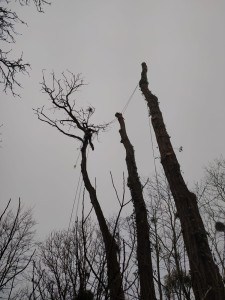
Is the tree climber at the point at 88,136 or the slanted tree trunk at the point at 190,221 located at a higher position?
the tree climber at the point at 88,136

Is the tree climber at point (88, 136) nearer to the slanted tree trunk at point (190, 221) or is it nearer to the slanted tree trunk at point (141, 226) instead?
the slanted tree trunk at point (141, 226)

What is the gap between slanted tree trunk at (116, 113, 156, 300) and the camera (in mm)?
4562

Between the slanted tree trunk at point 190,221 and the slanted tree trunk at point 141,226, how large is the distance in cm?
98

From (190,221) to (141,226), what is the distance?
5.41ft

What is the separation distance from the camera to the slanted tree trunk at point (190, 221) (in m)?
3.28

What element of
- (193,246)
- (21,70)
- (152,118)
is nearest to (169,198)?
(152,118)

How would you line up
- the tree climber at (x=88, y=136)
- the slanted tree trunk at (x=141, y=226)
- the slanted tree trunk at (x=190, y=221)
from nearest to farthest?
1. the slanted tree trunk at (x=190, y=221)
2. the slanted tree trunk at (x=141, y=226)
3. the tree climber at (x=88, y=136)

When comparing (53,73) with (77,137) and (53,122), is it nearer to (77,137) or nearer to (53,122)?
(53,122)

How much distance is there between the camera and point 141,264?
4832 mm

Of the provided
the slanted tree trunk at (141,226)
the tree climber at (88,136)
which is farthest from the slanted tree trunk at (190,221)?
the tree climber at (88,136)

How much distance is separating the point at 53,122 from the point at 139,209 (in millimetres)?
3896

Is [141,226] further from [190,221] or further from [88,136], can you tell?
[88,136]

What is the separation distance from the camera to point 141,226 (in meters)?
5.36

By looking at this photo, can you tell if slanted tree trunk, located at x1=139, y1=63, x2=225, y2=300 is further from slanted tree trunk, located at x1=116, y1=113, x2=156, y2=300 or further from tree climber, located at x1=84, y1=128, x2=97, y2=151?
tree climber, located at x1=84, y1=128, x2=97, y2=151
